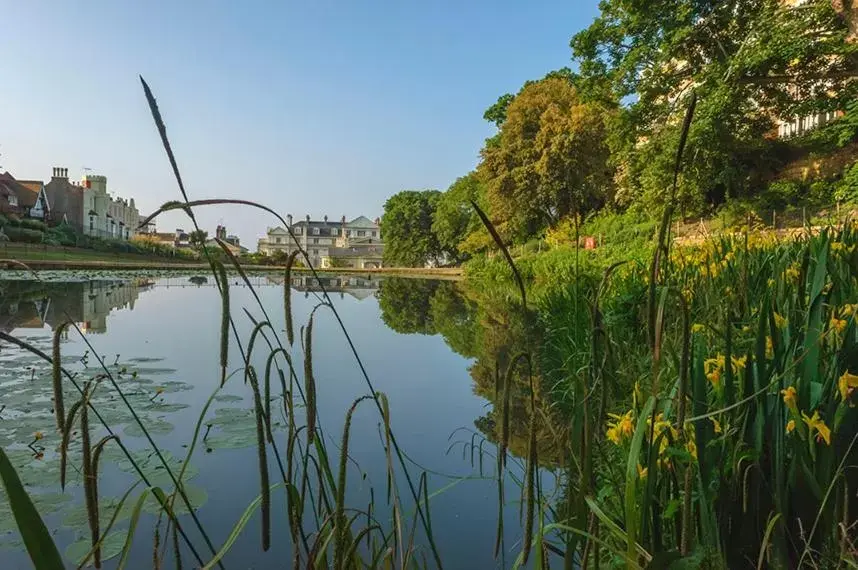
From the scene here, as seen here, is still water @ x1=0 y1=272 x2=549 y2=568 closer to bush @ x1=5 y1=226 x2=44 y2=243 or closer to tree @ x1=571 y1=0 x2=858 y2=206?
tree @ x1=571 y1=0 x2=858 y2=206

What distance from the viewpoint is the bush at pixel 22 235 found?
83.7ft

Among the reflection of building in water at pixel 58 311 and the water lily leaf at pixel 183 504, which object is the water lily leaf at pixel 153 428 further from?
the reflection of building in water at pixel 58 311

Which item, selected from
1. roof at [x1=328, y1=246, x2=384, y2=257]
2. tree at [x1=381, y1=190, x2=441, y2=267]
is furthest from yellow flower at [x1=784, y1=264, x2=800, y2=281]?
roof at [x1=328, y1=246, x2=384, y2=257]

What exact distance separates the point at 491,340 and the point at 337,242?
73.1m

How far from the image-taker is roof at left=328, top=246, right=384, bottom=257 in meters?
69.1

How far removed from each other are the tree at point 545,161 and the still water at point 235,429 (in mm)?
14056

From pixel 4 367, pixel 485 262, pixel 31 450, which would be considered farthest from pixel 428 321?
pixel 485 262

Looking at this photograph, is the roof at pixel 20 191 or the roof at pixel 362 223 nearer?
the roof at pixel 20 191

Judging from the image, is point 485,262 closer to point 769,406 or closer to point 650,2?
point 650,2

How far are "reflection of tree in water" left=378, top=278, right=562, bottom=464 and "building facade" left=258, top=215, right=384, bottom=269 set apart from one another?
2011 inches

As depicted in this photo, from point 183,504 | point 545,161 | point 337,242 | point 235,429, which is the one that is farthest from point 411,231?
point 183,504

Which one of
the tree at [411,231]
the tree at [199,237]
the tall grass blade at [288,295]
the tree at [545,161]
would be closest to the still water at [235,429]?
the tree at [199,237]

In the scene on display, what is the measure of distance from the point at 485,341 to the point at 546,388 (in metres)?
2.36

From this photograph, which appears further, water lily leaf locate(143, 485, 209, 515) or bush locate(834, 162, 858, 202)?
bush locate(834, 162, 858, 202)
